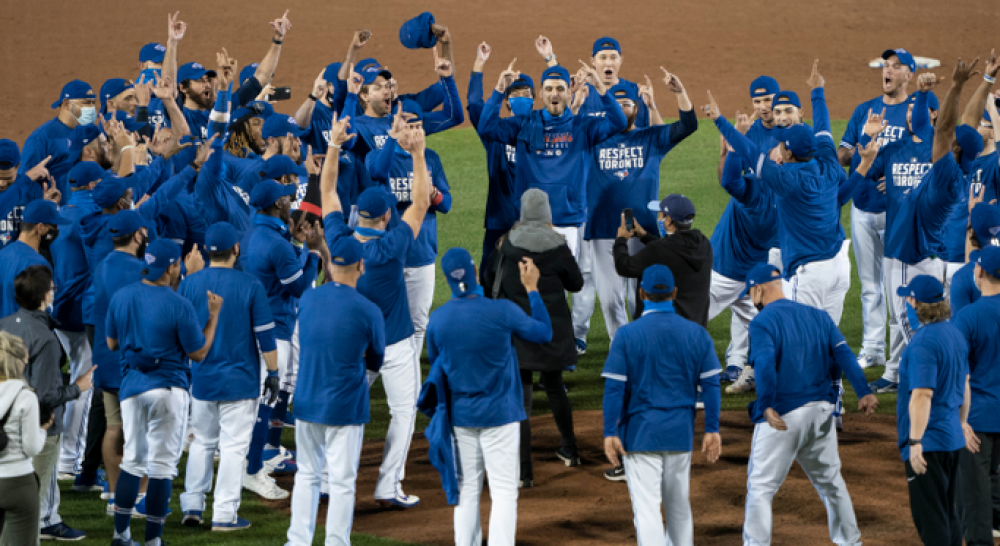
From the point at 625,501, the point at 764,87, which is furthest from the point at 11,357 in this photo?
the point at 764,87

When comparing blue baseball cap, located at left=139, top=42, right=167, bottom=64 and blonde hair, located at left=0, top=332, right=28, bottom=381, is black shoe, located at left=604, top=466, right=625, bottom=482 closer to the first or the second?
blonde hair, located at left=0, top=332, right=28, bottom=381

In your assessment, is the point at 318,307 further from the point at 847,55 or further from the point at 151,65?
the point at 847,55

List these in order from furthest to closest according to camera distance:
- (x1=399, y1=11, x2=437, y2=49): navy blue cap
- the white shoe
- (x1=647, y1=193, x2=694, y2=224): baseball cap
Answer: (x1=399, y1=11, x2=437, y2=49): navy blue cap → (x1=647, y1=193, x2=694, y2=224): baseball cap → the white shoe

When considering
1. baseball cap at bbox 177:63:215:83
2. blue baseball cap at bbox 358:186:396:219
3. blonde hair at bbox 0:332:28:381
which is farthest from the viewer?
baseball cap at bbox 177:63:215:83

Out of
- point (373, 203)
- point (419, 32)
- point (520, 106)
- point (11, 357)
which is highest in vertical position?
point (419, 32)

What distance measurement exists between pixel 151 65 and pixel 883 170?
753 centimetres

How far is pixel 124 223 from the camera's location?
723 centimetres

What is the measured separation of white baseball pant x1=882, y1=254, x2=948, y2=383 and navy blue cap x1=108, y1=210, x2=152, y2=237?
250 inches

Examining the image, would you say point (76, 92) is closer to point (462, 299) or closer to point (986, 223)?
point (462, 299)

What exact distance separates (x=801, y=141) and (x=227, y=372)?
16.0 feet

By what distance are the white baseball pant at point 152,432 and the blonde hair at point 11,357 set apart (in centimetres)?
104

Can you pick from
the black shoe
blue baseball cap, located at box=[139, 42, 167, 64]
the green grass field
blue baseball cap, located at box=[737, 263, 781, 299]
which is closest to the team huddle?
blue baseball cap, located at box=[737, 263, 781, 299]

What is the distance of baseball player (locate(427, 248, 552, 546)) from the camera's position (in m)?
6.39

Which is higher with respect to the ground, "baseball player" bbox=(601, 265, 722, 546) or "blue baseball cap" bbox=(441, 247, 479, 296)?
"blue baseball cap" bbox=(441, 247, 479, 296)
